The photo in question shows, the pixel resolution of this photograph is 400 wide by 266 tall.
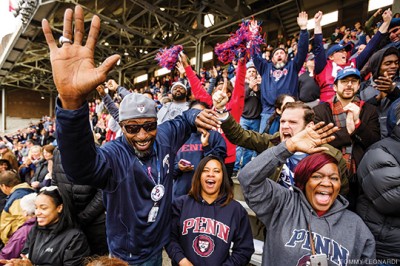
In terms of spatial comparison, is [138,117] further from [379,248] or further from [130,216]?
[379,248]

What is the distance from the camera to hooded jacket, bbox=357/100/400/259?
5.15ft

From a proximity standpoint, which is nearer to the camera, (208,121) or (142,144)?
(142,144)

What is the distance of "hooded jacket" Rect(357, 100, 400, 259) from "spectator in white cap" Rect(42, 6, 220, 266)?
3.56ft

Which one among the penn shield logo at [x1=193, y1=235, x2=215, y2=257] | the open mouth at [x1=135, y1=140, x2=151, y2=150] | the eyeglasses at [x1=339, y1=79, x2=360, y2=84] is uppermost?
the eyeglasses at [x1=339, y1=79, x2=360, y2=84]

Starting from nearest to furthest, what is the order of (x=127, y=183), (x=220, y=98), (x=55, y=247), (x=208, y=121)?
1. (x=127, y=183)
2. (x=208, y=121)
3. (x=220, y=98)
4. (x=55, y=247)

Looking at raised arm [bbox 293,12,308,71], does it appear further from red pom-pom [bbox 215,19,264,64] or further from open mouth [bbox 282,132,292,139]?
open mouth [bbox 282,132,292,139]

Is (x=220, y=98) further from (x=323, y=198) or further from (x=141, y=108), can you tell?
(x=323, y=198)

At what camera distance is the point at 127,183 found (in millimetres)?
1550

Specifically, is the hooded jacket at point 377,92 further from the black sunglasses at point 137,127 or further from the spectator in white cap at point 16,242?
the spectator in white cap at point 16,242

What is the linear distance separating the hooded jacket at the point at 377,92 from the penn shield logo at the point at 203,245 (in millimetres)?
1786

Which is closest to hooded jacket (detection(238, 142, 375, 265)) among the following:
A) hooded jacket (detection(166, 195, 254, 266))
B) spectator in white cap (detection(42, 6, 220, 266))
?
hooded jacket (detection(166, 195, 254, 266))

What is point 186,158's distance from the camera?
2.78 m

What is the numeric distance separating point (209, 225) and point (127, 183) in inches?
30.0

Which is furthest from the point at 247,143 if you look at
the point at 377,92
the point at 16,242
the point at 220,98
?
the point at 16,242
